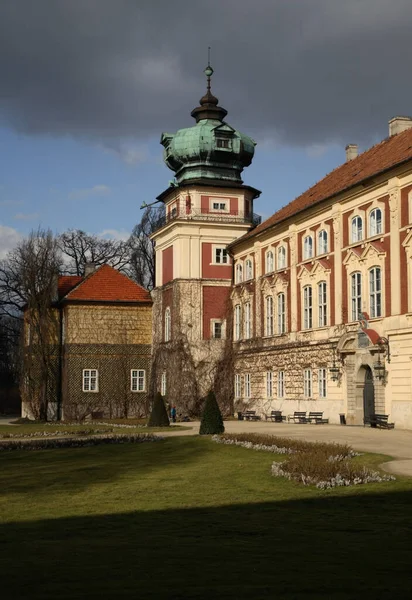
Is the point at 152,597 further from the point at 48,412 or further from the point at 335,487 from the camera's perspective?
the point at 48,412

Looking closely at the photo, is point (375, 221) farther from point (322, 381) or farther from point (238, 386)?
point (238, 386)

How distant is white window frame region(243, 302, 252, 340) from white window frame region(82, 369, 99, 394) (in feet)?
32.7

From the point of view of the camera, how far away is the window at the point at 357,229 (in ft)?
116

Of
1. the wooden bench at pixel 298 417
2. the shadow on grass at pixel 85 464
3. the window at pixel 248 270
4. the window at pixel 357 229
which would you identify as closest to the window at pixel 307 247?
the window at pixel 357 229

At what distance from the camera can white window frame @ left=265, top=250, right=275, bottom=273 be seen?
44531 mm

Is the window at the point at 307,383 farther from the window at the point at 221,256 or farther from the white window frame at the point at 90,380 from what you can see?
the white window frame at the point at 90,380

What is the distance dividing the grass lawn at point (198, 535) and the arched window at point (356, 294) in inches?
687

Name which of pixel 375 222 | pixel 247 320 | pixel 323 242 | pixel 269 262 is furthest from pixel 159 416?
pixel 247 320

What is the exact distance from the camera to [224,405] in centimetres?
4834

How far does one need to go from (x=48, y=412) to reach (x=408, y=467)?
37335mm

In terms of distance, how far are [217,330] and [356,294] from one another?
50.1 ft

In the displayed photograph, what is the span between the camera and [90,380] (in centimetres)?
5200

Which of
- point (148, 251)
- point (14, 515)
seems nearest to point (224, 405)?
point (148, 251)

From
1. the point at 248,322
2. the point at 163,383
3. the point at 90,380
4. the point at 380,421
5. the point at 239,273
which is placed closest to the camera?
the point at 380,421
